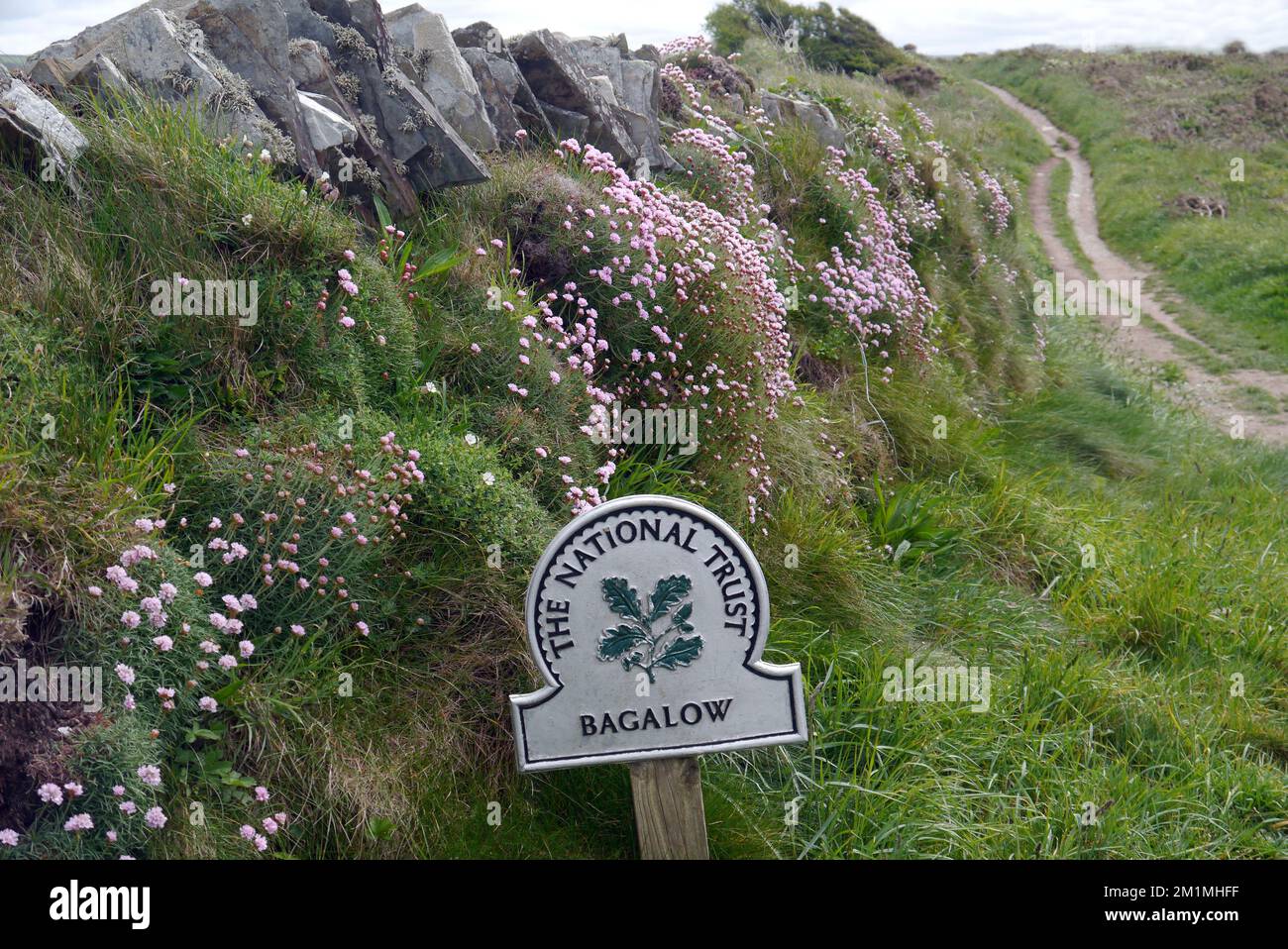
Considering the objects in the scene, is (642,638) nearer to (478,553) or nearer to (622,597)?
(622,597)

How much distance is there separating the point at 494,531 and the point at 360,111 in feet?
9.43

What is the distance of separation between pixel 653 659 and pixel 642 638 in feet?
0.23

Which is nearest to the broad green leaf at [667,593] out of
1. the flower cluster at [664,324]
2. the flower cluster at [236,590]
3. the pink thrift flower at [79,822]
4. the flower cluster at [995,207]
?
the flower cluster at [236,590]

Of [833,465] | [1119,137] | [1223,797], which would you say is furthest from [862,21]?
[1223,797]

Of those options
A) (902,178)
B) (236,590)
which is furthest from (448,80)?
(902,178)

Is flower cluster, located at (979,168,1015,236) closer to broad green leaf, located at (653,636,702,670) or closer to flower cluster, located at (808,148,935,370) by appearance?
flower cluster, located at (808,148,935,370)

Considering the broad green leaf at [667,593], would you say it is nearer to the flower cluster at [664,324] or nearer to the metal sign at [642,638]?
the metal sign at [642,638]

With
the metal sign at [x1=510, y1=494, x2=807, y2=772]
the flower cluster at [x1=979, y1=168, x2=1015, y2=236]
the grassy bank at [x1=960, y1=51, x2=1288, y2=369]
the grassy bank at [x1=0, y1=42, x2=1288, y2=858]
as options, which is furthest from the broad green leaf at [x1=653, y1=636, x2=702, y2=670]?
the grassy bank at [x1=960, y1=51, x2=1288, y2=369]

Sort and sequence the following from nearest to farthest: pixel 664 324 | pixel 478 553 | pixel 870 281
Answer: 1. pixel 478 553
2. pixel 664 324
3. pixel 870 281

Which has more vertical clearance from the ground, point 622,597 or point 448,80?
point 448,80

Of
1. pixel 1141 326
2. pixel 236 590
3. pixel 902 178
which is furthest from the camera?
pixel 1141 326

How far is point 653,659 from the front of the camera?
114 inches

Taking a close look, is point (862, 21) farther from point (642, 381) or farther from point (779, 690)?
point (779, 690)

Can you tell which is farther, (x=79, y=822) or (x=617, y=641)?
(x=617, y=641)
